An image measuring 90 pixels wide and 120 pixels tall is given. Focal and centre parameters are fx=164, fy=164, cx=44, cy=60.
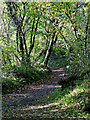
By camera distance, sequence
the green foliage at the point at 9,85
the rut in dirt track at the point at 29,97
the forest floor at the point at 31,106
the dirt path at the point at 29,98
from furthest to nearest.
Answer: the green foliage at the point at 9,85, the rut in dirt track at the point at 29,97, the dirt path at the point at 29,98, the forest floor at the point at 31,106

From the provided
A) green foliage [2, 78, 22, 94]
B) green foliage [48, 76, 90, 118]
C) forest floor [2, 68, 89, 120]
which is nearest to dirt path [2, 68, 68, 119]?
forest floor [2, 68, 89, 120]

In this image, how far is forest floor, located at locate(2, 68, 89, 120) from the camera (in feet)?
13.5

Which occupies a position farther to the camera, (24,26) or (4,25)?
(24,26)

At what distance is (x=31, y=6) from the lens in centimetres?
568

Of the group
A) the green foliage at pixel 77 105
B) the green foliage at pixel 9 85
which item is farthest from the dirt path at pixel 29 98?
the green foliage at pixel 77 105

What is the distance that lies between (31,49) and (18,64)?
1402mm

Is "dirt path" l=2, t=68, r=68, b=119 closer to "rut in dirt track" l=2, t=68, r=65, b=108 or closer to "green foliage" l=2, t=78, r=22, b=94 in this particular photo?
"rut in dirt track" l=2, t=68, r=65, b=108

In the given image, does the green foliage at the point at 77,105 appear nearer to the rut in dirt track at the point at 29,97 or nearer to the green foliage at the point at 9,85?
the rut in dirt track at the point at 29,97

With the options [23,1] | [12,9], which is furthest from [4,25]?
[23,1]

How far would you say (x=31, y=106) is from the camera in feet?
16.1

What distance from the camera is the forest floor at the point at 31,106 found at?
13.5 ft

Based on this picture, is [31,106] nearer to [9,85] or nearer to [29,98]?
[29,98]

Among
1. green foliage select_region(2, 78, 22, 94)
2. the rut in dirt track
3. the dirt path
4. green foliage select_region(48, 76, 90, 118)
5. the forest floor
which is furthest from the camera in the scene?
Answer: green foliage select_region(2, 78, 22, 94)

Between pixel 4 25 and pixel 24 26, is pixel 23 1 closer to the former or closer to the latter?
pixel 4 25
